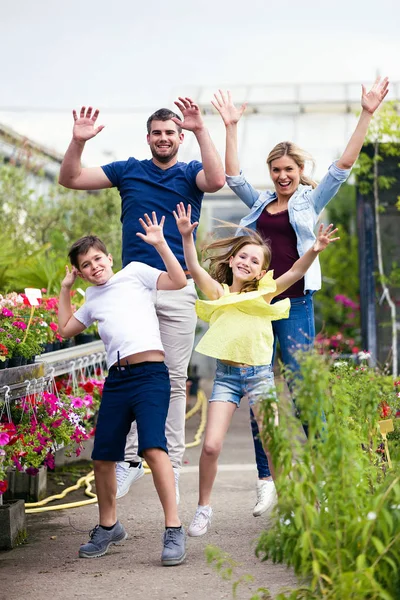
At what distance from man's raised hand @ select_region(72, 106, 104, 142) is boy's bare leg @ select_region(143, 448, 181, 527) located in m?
1.52

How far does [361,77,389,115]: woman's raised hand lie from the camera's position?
470 centimetres

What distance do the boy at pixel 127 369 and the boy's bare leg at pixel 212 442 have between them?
277mm

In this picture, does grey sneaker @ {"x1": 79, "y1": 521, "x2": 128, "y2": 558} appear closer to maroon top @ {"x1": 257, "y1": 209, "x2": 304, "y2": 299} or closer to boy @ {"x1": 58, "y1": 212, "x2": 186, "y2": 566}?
boy @ {"x1": 58, "y1": 212, "x2": 186, "y2": 566}

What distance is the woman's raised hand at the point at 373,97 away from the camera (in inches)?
185

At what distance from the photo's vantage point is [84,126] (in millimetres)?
4566

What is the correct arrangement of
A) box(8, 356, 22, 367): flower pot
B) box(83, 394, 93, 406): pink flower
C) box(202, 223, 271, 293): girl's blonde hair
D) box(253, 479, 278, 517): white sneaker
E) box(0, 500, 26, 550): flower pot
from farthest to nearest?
box(83, 394, 93, 406): pink flower
box(8, 356, 22, 367): flower pot
box(253, 479, 278, 517): white sneaker
box(202, 223, 271, 293): girl's blonde hair
box(0, 500, 26, 550): flower pot

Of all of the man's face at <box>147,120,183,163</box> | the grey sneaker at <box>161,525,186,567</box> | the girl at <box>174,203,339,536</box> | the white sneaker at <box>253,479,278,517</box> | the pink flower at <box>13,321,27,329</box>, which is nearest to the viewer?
the grey sneaker at <box>161,525,186,567</box>

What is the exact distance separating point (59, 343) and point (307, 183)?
2522mm

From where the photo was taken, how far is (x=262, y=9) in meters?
17.8

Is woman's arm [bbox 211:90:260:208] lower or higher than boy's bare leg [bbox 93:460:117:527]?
higher

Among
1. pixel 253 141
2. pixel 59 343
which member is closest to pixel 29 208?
pixel 253 141

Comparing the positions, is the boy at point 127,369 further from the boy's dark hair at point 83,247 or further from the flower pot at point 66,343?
the flower pot at point 66,343

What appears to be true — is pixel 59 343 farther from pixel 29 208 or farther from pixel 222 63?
pixel 222 63

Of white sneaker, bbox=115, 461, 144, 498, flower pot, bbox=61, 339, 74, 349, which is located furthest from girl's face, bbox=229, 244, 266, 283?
flower pot, bbox=61, 339, 74, 349
